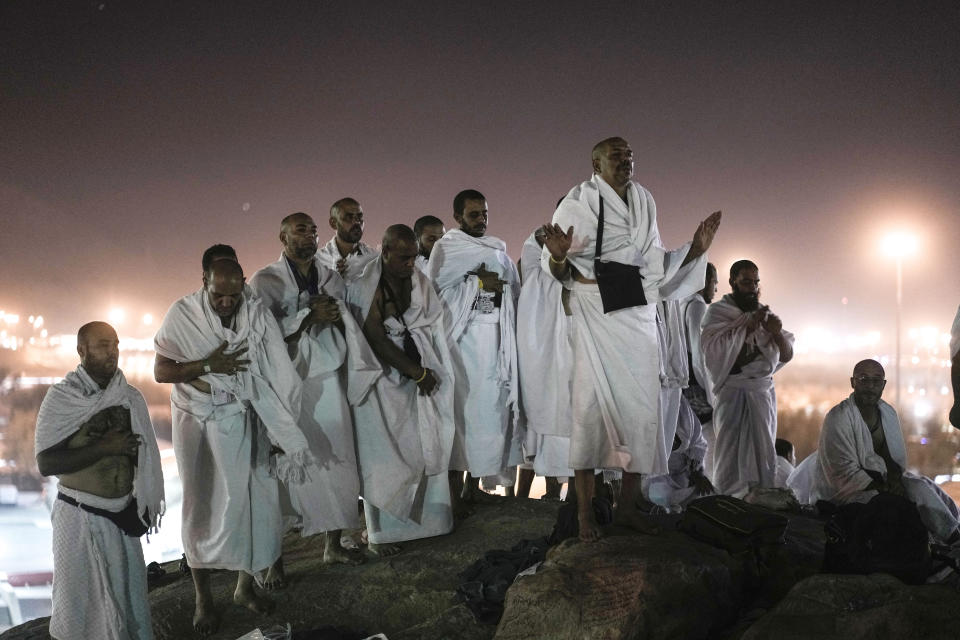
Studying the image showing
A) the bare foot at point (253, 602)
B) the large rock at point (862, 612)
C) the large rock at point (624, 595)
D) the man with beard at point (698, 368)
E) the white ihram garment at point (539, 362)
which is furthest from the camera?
the man with beard at point (698, 368)

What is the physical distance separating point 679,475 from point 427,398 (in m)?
3.13

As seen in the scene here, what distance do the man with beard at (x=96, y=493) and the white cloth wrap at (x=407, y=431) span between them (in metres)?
1.78

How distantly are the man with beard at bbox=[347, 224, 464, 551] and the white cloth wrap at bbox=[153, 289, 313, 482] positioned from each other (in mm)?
786

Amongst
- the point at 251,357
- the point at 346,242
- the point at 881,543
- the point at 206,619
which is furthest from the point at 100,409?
the point at 881,543

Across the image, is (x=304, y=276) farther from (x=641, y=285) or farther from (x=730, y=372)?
(x=730, y=372)

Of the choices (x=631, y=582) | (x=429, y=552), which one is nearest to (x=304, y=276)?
(x=429, y=552)

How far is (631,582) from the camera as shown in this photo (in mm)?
4156

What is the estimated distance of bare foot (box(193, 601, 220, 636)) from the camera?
501 centimetres

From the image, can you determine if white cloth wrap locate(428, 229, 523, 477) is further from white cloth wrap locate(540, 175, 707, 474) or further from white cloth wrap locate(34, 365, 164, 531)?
white cloth wrap locate(34, 365, 164, 531)

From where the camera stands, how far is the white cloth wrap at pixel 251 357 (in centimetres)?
500

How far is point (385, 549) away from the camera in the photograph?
6.00 m

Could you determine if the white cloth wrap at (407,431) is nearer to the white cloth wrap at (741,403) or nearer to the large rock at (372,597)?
the large rock at (372,597)

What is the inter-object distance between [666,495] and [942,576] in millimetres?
2811

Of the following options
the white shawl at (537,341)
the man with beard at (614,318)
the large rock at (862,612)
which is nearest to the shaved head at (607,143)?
the man with beard at (614,318)
